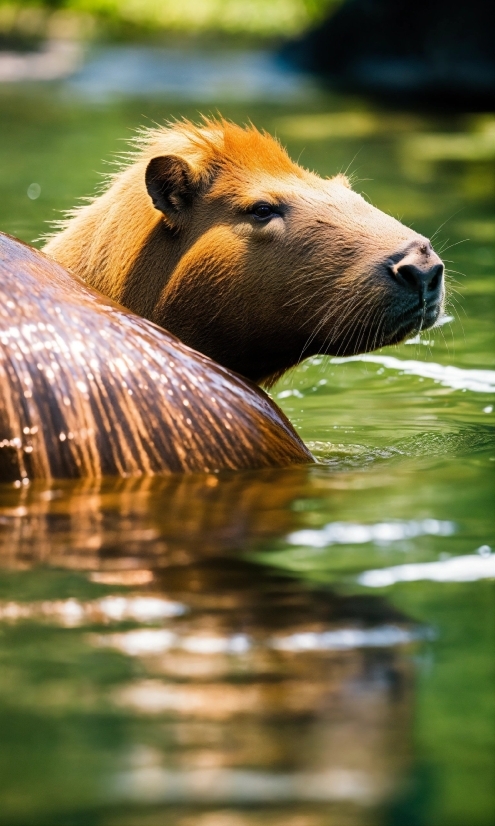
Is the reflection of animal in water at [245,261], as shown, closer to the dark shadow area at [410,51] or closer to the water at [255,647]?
the water at [255,647]

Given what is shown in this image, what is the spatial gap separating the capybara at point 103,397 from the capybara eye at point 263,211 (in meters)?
1.25

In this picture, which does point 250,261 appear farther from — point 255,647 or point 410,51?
point 410,51

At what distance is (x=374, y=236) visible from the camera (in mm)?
4848

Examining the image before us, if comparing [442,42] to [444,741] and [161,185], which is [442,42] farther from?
[444,741]

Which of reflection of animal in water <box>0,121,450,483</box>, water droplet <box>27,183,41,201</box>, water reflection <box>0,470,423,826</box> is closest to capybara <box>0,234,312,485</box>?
reflection of animal in water <box>0,121,450,483</box>

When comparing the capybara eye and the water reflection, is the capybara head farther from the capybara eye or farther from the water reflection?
the water reflection

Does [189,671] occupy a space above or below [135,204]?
below

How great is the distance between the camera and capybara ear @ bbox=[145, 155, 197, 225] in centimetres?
489

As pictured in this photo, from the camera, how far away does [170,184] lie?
4926 mm

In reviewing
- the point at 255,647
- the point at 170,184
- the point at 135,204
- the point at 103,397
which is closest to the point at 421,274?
the point at 170,184

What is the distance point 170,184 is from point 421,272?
963 millimetres

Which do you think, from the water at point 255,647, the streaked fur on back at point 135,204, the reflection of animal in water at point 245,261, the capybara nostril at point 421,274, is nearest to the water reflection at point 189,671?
the water at point 255,647

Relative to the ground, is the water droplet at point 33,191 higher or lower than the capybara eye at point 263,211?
lower

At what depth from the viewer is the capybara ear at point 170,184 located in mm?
4891
